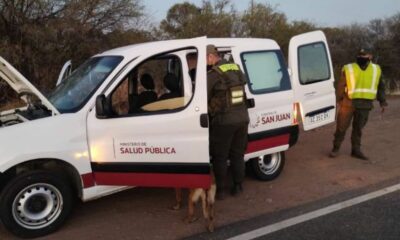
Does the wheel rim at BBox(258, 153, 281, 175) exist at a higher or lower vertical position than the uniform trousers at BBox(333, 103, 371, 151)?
lower

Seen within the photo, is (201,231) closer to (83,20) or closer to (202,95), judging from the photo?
(202,95)

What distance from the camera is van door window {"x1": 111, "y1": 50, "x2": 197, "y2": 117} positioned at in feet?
17.9

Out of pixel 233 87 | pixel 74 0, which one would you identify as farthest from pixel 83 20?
pixel 233 87

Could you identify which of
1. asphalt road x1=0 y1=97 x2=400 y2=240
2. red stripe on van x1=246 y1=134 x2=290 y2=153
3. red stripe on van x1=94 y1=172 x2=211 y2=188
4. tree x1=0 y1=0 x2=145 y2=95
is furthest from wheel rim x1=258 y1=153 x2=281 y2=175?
tree x1=0 y1=0 x2=145 y2=95

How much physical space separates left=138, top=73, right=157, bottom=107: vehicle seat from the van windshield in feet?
2.47

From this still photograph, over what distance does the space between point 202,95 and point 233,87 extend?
541 mm

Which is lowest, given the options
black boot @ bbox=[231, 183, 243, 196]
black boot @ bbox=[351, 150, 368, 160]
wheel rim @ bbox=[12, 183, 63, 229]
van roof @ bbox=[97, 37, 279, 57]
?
black boot @ bbox=[351, 150, 368, 160]

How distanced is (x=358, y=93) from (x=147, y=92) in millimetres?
3433

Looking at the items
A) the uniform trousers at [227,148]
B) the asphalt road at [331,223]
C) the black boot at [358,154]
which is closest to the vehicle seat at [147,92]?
the uniform trousers at [227,148]

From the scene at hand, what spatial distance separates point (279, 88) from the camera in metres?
6.59

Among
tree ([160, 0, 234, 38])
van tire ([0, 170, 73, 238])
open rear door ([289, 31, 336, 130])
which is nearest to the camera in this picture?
van tire ([0, 170, 73, 238])

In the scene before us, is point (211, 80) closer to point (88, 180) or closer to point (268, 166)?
point (88, 180)

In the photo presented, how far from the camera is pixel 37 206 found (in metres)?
4.97

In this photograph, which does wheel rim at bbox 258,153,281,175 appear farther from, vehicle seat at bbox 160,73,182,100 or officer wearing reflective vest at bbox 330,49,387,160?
vehicle seat at bbox 160,73,182,100
